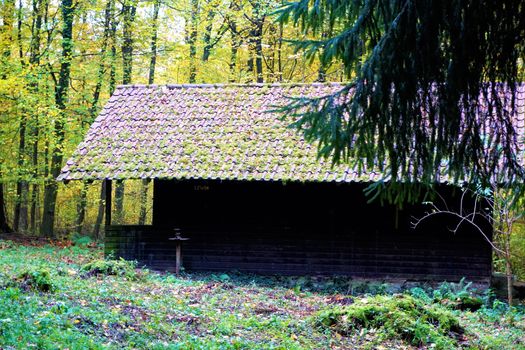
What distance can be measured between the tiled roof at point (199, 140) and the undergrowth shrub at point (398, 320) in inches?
192

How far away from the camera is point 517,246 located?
68.5 feet

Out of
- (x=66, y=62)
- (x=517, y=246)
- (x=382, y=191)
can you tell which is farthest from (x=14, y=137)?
(x=382, y=191)

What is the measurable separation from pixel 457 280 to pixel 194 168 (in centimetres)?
655

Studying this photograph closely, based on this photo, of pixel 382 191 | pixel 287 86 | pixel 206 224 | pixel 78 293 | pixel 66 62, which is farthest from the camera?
pixel 66 62

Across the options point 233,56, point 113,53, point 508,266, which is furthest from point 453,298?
point 233,56

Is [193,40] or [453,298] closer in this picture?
[453,298]

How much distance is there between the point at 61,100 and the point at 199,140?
393 inches

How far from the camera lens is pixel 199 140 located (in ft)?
56.0

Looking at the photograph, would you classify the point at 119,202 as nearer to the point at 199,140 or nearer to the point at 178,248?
the point at 199,140

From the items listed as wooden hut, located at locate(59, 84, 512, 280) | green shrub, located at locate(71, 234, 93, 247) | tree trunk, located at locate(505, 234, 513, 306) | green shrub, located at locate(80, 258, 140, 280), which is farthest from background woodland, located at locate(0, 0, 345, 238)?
tree trunk, located at locate(505, 234, 513, 306)

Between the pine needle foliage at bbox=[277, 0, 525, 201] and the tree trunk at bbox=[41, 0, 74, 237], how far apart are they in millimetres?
18696

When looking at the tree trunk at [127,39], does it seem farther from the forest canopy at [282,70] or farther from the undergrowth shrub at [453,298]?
the undergrowth shrub at [453,298]

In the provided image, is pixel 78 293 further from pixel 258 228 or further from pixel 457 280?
pixel 457 280

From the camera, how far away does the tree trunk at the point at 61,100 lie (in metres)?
24.2
